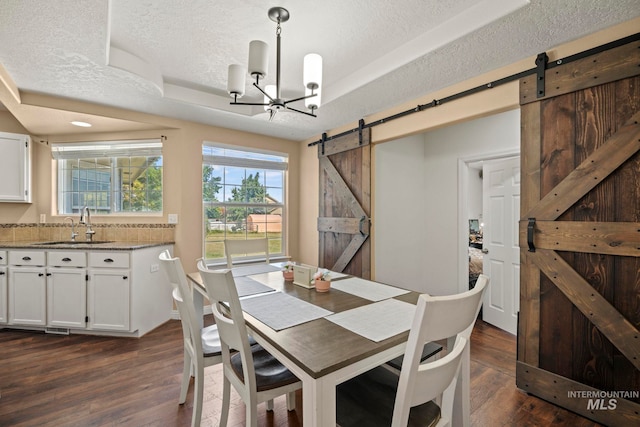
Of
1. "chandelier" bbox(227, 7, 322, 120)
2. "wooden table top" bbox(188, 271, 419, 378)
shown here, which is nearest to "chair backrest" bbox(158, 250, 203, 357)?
"wooden table top" bbox(188, 271, 419, 378)

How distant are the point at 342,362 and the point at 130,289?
2.80 metres

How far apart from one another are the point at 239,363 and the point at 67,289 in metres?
2.59

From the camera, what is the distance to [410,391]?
88 cm

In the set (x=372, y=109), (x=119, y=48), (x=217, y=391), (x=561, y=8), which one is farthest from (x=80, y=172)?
(x=561, y=8)

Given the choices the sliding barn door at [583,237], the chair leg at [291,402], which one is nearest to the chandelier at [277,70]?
the sliding barn door at [583,237]

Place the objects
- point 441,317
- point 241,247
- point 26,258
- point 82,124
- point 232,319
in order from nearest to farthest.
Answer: point 441,317 → point 232,319 → point 241,247 → point 26,258 → point 82,124

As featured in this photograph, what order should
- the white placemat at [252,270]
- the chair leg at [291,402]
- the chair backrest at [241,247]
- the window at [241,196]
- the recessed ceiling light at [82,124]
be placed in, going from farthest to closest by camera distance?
the window at [241,196] → the recessed ceiling light at [82,124] → the chair backrest at [241,247] → the white placemat at [252,270] → the chair leg at [291,402]

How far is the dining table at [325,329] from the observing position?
0.91 metres

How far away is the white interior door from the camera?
2.93 meters

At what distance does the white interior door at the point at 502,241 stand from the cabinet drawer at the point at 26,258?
4.79 meters

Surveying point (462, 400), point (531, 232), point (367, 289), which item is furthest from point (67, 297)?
point (531, 232)

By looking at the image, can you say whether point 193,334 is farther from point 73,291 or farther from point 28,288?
point 28,288

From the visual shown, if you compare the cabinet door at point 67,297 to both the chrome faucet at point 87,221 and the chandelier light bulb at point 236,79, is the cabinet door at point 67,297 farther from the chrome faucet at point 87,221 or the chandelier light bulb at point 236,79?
the chandelier light bulb at point 236,79

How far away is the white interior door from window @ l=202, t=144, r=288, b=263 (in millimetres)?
2692
